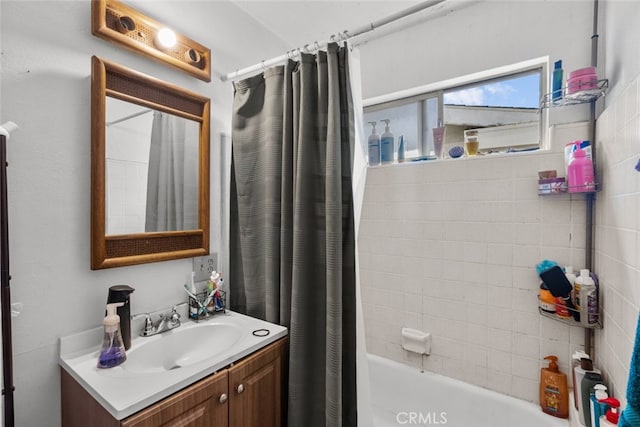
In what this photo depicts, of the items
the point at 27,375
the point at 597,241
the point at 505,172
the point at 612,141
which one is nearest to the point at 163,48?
the point at 27,375

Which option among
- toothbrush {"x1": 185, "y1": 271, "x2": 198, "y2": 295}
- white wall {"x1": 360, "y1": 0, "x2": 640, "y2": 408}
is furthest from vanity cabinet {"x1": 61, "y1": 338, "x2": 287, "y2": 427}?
white wall {"x1": 360, "y1": 0, "x2": 640, "y2": 408}

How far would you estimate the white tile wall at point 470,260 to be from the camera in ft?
5.00

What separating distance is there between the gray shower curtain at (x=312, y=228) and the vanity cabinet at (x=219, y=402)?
77mm

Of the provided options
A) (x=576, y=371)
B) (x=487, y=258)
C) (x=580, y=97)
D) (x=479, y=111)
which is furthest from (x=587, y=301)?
(x=479, y=111)

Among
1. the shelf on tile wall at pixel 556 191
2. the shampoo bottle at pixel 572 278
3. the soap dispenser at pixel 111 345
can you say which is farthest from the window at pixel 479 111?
the soap dispenser at pixel 111 345

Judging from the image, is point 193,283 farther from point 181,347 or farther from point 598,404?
point 598,404

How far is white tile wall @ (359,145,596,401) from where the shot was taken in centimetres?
153

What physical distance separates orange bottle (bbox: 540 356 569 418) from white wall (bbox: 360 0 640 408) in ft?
0.20

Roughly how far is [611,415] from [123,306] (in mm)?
1746

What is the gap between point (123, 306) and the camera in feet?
3.83

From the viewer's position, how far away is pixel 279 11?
1821 millimetres

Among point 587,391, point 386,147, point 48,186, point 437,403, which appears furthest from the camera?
point 386,147

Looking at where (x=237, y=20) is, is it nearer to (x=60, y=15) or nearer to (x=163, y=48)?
(x=163, y=48)

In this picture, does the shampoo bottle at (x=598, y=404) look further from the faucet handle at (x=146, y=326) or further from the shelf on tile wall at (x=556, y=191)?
the faucet handle at (x=146, y=326)
